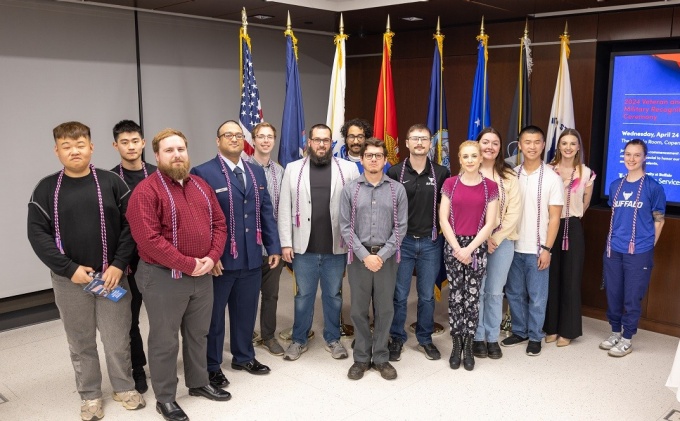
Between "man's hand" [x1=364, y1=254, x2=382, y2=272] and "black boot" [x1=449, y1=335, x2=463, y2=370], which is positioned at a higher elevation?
"man's hand" [x1=364, y1=254, x2=382, y2=272]

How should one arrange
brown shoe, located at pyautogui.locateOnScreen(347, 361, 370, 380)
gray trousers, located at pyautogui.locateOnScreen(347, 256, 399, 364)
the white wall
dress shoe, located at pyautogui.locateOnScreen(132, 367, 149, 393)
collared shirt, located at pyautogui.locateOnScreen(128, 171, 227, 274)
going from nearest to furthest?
collared shirt, located at pyautogui.locateOnScreen(128, 171, 227, 274)
dress shoe, located at pyautogui.locateOnScreen(132, 367, 149, 393)
gray trousers, located at pyautogui.locateOnScreen(347, 256, 399, 364)
brown shoe, located at pyautogui.locateOnScreen(347, 361, 370, 380)
the white wall

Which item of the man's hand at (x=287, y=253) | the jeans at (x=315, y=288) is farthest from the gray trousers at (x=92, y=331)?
the jeans at (x=315, y=288)

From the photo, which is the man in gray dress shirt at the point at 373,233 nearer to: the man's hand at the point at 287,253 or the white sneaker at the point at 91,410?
the man's hand at the point at 287,253

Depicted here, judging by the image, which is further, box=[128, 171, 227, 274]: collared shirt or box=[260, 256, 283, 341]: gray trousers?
box=[260, 256, 283, 341]: gray trousers

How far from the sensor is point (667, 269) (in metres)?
4.84

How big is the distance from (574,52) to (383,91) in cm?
174

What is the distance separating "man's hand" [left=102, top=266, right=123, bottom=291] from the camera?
3320mm

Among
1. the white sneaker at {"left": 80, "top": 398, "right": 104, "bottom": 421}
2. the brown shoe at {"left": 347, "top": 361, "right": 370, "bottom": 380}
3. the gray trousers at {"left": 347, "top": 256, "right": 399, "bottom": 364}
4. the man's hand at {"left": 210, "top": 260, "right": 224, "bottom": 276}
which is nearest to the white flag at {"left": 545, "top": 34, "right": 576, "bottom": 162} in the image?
the gray trousers at {"left": 347, "top": 256, "right": 399, "bottom": 364}

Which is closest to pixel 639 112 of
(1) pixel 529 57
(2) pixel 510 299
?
(1) pixel 529 57

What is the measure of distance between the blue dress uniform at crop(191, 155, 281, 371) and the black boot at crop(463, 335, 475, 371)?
1.48m

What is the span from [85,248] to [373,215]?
5.66ft

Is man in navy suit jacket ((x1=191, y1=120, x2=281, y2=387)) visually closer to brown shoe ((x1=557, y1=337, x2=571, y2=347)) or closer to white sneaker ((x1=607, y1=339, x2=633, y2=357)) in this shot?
brown shoe ((x1=557, y1=337, x2=571, y2=347))

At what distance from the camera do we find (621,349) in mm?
4449

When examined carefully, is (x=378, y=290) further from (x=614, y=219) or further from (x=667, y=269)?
(x=667, y=269)
